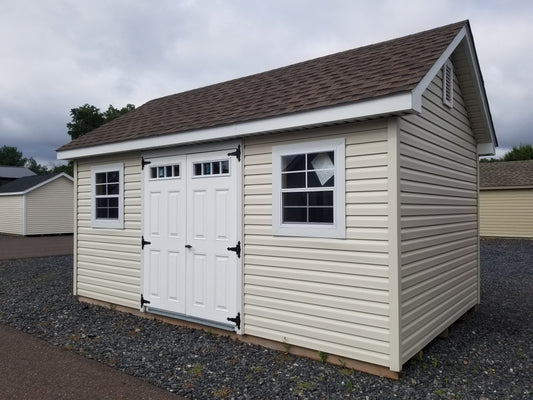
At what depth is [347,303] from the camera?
172 inches

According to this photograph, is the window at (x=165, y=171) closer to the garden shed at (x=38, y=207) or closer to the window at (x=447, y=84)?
the window at (x=447, y=84)

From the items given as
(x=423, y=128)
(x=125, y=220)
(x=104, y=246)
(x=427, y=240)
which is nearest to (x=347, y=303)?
(x=427, y=240)

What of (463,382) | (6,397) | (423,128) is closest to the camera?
(6,397)

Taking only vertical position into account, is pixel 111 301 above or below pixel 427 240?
below

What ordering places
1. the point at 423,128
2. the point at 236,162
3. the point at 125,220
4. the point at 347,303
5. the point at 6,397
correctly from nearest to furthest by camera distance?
1. the point at 6,397
2. the point at 347,303
3. the point at 423,128
4. the point at 236,162
5. the point at 125,220

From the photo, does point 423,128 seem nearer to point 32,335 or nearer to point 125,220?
point 125,220

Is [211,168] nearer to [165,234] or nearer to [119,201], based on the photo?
[165,234]

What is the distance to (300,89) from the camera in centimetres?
536

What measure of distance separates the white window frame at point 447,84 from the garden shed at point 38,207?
2393 centimetres

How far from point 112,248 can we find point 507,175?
20195 mm

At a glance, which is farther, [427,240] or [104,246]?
[104,246]

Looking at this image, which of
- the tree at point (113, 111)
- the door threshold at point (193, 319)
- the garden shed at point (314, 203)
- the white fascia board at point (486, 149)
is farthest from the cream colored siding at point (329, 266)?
the tree at point (113, 111)

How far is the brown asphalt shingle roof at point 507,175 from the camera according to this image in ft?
64.5

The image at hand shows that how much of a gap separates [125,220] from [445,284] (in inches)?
192
